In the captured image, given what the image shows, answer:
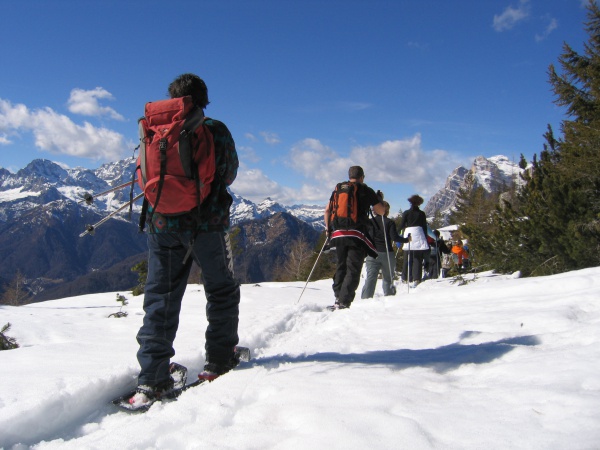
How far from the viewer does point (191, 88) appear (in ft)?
9.64

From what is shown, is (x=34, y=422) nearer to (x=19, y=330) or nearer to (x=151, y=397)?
(x=151, y=397)

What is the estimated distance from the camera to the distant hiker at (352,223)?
595 centimetres

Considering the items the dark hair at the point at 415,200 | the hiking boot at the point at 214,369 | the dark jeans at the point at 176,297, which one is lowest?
the hiking boot at the point at 214,369

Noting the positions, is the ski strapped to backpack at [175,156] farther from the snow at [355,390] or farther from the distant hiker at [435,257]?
the distant hiker at [435,257]

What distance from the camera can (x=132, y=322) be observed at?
225 inches

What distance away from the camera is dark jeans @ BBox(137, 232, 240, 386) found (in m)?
2.72

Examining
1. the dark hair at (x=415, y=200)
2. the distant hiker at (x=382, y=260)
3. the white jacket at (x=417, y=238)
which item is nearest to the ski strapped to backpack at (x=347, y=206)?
the distant hiker at (x=382, y=260)

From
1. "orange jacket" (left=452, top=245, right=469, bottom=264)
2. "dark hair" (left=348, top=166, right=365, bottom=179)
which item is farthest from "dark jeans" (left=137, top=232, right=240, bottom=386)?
"orange jacket" (left=452, top=245, right=469, bottom=264)

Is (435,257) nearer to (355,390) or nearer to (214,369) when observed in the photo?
(214,369)

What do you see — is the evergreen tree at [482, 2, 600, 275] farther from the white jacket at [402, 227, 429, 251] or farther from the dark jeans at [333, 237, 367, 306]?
the dark jeans at [333, 237, 367, 306]

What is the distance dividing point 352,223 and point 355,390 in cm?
385

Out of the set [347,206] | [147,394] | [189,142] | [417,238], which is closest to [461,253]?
[417,238]

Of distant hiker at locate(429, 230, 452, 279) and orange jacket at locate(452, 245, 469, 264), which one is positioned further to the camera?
orange jacket at locate(452, 245, 469, 264)

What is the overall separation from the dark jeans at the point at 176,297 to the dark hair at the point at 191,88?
986 millimetres
